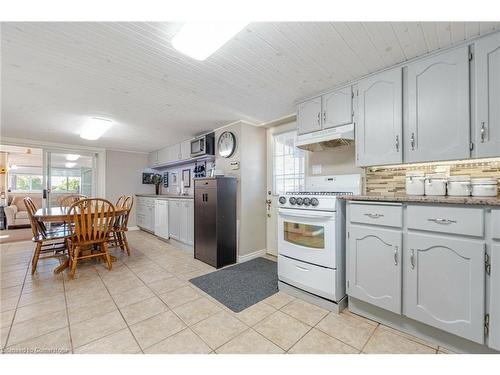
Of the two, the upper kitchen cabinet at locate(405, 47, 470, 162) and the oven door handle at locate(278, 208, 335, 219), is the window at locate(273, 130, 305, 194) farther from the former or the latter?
the upper kitchen cabinet at locate(405, 47, 470, 162)

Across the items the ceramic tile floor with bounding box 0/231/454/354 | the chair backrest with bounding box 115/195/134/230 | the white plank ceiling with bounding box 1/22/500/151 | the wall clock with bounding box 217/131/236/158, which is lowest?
the ceramic tile floor with bounding box 0/231/454/354

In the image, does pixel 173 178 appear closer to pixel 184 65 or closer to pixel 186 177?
pixel 186 177

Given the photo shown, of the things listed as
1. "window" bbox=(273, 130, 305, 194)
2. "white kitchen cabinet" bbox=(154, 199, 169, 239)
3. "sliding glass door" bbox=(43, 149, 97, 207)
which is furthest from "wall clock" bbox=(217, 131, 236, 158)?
"sliding glass door" bbox=(43, 149, 97, 207)

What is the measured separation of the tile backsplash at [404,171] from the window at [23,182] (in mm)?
10029

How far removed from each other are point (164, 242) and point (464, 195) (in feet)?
14.2

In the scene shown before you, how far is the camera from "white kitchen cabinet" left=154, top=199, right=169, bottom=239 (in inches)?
160

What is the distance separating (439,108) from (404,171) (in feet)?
2.01

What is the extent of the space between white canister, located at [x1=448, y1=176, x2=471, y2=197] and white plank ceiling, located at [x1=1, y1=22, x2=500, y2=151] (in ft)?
3.14

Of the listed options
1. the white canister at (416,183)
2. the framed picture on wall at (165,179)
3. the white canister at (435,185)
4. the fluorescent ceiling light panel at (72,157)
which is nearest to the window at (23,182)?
the fluorescent ceiling light panel at (72,157)

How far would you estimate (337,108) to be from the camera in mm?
2084

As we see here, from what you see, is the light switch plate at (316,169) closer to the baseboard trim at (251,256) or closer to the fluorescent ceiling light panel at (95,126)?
the baseboard trim at (251,256)

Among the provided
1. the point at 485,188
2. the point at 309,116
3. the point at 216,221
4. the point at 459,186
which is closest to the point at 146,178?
the point at 216,221
